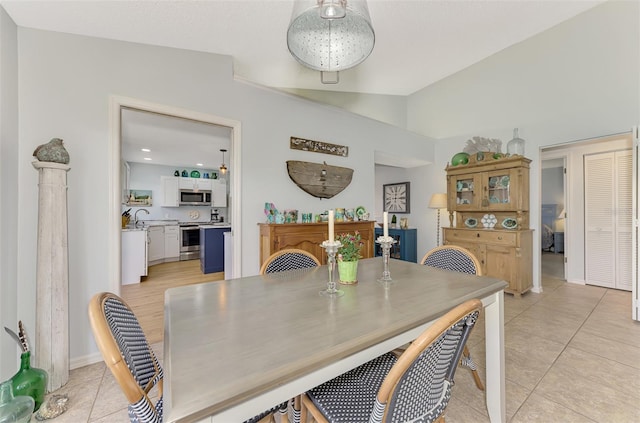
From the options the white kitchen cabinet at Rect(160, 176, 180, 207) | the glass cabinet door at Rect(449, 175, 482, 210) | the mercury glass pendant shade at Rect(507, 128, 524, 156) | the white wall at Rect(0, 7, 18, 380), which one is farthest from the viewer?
the white kitchen cabinet at Rect(160, 176, 180, 207)

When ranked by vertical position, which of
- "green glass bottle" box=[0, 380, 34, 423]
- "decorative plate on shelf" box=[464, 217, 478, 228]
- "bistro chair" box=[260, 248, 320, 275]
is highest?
"decorative plate on shelf" box=[464, 217, 478, 228]

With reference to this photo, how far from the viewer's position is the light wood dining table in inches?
23.9

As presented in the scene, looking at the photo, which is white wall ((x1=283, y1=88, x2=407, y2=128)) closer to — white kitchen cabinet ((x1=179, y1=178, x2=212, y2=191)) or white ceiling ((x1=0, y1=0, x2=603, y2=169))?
white ceiling ((x1=0, y1=0, x2=603, y2=169))

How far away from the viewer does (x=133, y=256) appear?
13.3 ft

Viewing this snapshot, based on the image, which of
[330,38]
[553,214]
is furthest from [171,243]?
[553,214]

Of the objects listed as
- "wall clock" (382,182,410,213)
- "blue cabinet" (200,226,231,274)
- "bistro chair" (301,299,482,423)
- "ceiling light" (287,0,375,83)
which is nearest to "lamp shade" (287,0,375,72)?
"ceiling light" (287,0,375,83)

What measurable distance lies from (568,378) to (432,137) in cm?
408

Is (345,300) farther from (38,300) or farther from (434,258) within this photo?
(38,300)

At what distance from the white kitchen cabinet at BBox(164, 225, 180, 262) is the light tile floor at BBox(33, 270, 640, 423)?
403cm

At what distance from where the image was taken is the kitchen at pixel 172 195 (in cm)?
403

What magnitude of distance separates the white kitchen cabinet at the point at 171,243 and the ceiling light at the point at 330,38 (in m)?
5.56

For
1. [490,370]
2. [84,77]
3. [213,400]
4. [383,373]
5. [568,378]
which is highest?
[84,77]

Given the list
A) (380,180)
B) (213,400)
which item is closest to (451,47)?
(380,180)

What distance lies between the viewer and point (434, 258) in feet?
6.45
